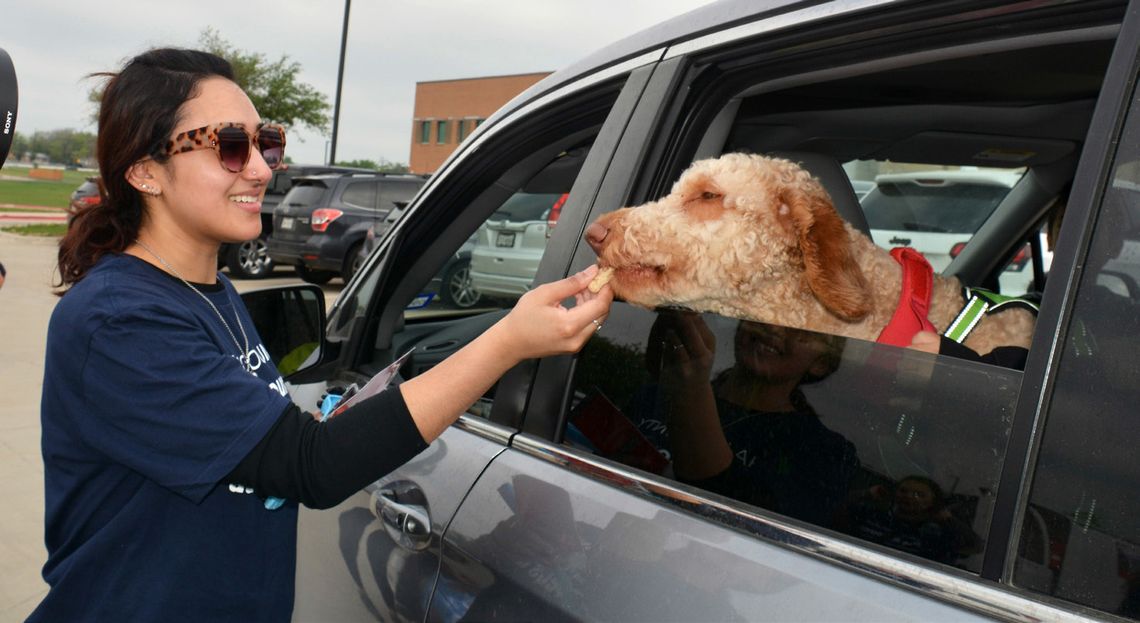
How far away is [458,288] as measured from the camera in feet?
11.7

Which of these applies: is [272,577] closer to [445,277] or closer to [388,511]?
[388,511]

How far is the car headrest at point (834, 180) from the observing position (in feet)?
8.70

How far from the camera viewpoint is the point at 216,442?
133 centimetres

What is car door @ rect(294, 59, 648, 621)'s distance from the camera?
5.66 ft

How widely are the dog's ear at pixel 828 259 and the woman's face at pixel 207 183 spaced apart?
3.99 ft

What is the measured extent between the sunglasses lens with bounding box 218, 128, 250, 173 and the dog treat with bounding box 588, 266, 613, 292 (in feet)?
2.56

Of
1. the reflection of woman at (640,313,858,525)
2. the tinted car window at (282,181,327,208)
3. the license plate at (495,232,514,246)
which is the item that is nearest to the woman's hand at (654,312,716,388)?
the reflection of woman at (640,313,858,525)

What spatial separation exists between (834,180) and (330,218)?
12.3 m

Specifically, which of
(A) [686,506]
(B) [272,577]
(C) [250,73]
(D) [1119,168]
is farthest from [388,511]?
(C) [250,73]

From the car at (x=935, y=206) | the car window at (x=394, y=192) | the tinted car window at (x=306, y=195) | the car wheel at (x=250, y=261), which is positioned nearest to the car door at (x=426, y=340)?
the car at (x=935, y=206)

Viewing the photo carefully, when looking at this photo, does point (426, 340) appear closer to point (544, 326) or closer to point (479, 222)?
point (479, 222)

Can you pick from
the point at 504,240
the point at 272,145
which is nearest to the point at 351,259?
the point at 504,240

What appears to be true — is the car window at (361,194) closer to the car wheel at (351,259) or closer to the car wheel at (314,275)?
the car wheel at (351,259)

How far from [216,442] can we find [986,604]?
114cm
